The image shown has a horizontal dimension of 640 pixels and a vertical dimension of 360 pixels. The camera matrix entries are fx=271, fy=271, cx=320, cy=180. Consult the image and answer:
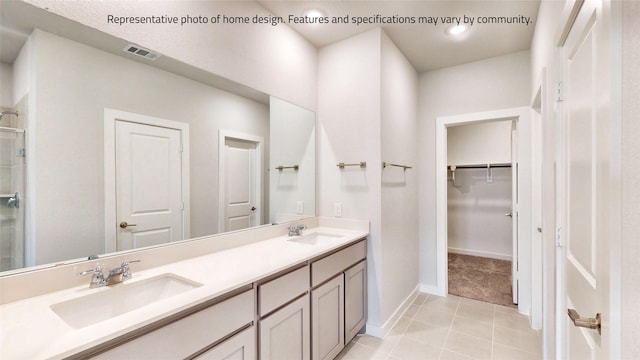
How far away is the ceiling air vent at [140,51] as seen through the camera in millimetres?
1352

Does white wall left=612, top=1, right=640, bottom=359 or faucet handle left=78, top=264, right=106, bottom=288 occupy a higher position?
white wall left=612, top=1, right=640, bottom=359

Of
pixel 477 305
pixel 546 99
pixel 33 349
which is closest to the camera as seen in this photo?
pixel 33 349

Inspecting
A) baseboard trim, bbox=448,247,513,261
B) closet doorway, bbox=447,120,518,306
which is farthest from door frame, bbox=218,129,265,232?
baseboard trim, bbox=448,247,513,261

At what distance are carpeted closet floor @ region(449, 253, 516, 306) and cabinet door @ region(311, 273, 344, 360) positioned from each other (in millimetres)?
1914

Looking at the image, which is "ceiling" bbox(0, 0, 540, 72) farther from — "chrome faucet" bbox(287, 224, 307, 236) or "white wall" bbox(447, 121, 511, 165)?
"white wall" bbox(447, 121, 511, 165)

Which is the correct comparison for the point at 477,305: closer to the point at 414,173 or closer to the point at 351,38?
the point at 414,173

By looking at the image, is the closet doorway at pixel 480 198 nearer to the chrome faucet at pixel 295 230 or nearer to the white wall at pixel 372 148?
the white wall at pixel 372 148

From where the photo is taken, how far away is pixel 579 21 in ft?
Answer: 3.37

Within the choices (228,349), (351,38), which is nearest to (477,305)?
(228,349)

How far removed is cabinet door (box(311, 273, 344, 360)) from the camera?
5.63 feet

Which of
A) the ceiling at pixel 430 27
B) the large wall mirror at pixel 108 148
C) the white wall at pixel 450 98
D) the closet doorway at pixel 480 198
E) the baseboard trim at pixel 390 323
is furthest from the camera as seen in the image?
the closet doorway at pixel 480 198

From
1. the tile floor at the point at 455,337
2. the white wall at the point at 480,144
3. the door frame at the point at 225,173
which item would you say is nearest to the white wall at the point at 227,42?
the door frame at the point at 225,173

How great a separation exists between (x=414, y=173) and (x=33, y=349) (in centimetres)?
314

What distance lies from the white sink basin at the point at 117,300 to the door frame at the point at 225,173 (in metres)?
0.52
